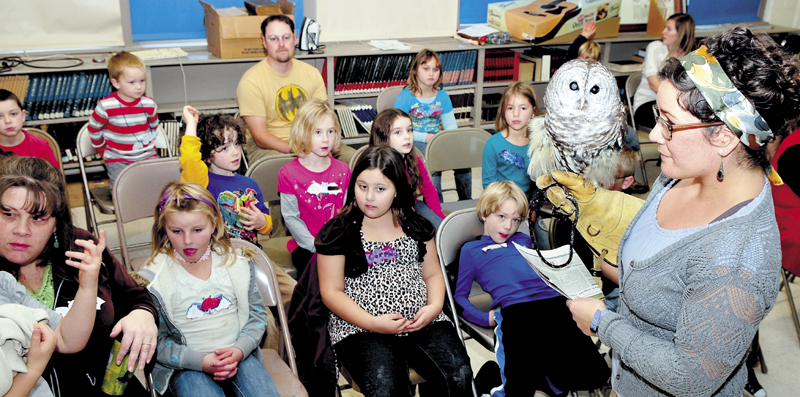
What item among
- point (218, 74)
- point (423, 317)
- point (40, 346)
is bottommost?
point (423, 317)

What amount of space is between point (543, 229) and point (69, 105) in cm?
297

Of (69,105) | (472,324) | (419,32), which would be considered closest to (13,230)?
(472,324)

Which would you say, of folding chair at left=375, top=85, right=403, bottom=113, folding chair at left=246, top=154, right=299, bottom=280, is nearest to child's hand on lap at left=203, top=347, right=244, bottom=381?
folding chair at left=246, top=154, right=299, bottom=280

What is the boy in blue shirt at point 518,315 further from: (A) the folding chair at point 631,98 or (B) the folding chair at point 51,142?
(A) the folding chair at point 631,98

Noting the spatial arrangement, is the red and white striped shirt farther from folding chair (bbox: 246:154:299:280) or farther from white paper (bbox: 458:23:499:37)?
white paper (bbox: 458:23:499:37)

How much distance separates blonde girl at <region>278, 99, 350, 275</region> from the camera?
2.46 m

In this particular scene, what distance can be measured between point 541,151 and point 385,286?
2.48 feet

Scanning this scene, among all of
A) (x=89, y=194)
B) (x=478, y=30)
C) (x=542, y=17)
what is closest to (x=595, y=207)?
(x=89, y=194)

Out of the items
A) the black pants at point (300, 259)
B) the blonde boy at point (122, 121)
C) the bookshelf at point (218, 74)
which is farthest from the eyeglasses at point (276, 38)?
the black pants at point (300, 259)

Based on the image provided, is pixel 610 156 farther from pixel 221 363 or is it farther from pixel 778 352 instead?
pixel 778 352

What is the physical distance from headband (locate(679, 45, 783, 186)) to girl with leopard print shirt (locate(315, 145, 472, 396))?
43.8 inches

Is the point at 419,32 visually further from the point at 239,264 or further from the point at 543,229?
the point at 239,264

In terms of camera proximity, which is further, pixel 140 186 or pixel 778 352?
pixel 778 352

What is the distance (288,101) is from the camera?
11.2 feet
